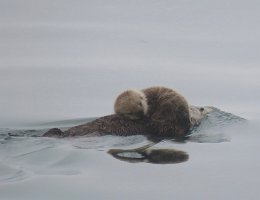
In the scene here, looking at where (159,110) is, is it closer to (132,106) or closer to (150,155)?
(132,106)

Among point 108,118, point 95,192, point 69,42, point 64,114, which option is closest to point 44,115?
point 64,114

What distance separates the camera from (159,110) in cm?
804

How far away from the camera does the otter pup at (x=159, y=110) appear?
7949 mm

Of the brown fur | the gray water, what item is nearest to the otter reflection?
the gray water

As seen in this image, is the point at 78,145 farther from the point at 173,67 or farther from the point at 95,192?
the point at 173,67

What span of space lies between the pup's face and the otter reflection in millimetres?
411

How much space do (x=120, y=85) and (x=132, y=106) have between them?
3156 mm

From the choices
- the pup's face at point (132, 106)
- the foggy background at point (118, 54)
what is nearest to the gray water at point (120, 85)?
the foggy background at point (118, 54)

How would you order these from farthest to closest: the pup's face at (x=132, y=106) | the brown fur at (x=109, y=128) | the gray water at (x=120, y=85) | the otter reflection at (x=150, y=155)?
the pup's face at (x=132, y=106) → the brown fur at (x=109, y=128) → the otter reflection at (x=150, y=155) → the gray water at (x=120, y=85)

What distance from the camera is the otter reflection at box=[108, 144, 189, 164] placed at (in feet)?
24.4

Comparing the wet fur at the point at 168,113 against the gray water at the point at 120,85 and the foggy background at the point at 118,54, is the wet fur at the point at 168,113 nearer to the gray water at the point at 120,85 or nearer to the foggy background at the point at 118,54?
the gray water at the point at 120,85

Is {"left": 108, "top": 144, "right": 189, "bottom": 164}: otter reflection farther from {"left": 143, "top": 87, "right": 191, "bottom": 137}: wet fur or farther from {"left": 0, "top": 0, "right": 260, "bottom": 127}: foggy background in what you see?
{"left": 0, "top": 0, "right": 260, "bottom": 127}: foggy background

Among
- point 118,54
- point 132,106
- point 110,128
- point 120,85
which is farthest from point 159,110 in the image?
point 118,54

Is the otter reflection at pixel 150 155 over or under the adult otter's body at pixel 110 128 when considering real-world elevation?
under
